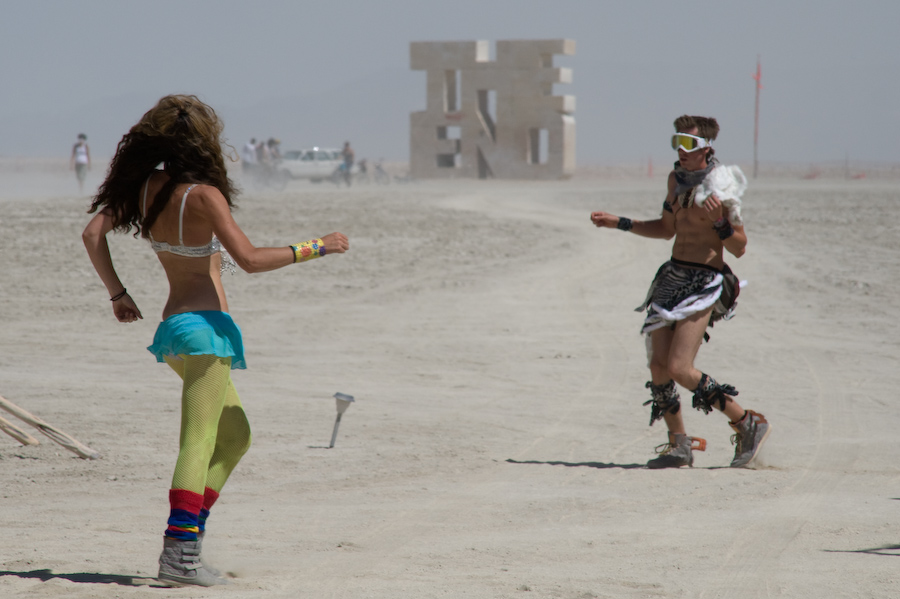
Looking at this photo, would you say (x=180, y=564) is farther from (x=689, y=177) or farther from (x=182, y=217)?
(x=689, y=177)

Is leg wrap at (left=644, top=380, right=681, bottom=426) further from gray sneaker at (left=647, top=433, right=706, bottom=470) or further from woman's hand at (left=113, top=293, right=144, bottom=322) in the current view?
woman's hand at (left=113, top=293, right=144, bottom=322)

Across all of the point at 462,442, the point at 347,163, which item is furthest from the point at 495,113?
the point at 462,442

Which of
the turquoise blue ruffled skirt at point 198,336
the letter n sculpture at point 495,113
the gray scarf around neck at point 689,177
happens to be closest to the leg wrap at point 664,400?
the gray scarf around neck at point 689,177

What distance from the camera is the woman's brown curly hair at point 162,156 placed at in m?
3.62

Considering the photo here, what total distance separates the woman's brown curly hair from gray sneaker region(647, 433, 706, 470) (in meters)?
3.19

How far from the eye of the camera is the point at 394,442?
6.30 m

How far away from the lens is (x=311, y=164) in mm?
38188

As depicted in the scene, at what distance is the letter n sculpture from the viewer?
45.8 meters

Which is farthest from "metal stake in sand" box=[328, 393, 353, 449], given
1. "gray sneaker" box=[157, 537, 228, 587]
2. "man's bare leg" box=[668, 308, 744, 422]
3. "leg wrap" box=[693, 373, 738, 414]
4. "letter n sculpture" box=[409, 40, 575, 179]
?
"letter n sculpture" box=[409, 40, 575, 179]

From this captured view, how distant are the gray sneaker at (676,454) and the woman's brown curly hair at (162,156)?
3.19 meters

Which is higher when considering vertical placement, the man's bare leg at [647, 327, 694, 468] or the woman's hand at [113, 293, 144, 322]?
the woman's hand at [113, 293, 144, 322]

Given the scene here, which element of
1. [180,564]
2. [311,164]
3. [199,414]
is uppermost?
[199,414]

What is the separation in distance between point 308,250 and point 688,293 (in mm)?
2607

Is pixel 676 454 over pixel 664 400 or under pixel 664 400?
under
